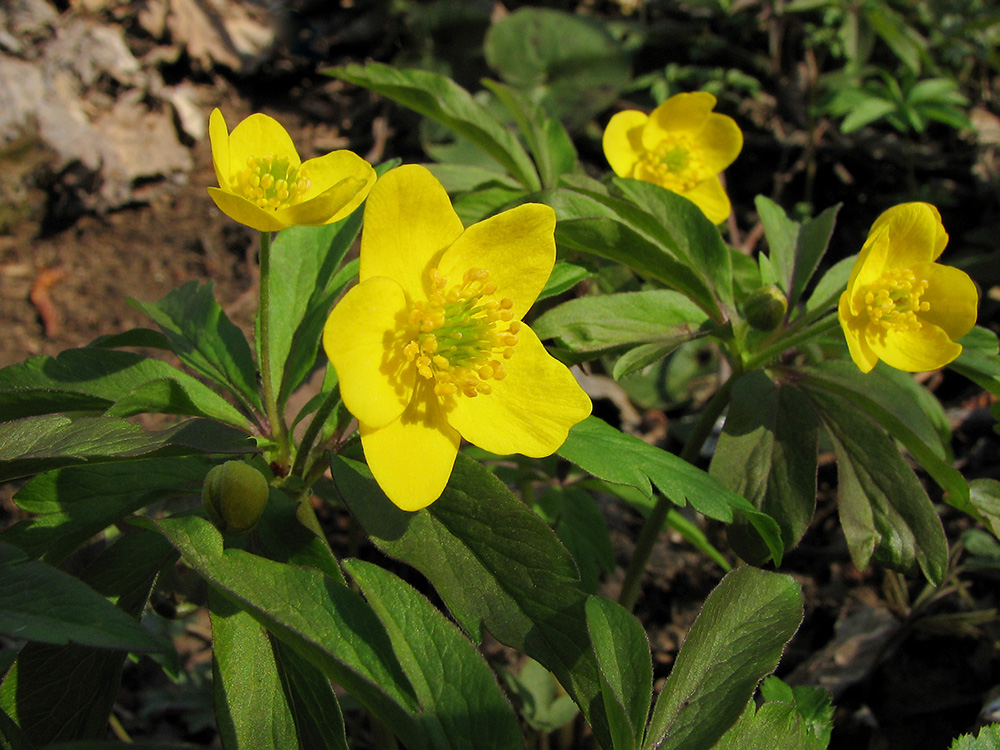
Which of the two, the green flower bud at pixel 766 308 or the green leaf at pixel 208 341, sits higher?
the green leaf at pixel 208 341

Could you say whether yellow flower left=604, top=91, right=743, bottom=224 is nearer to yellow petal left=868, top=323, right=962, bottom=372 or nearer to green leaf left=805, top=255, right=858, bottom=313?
green leaf left=805, top=255, right=858, bottom=313

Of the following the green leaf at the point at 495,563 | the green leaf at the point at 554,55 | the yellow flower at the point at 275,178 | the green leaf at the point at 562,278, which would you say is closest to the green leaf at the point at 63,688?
the green leaf at the point at 495,563

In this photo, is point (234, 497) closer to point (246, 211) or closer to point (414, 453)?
point (414, 453)

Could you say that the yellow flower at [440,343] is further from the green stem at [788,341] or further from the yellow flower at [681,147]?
the yellow flower at [681,147]

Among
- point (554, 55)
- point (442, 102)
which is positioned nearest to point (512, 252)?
point (442, 102)

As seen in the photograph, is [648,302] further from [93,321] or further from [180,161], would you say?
[180,161]

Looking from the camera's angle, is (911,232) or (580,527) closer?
(911,232)
